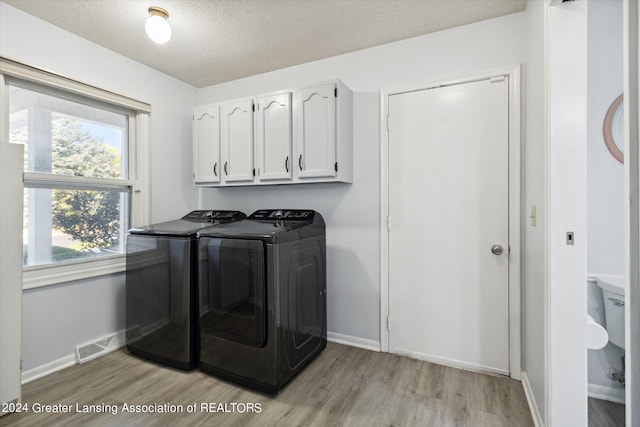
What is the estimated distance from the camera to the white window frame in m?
1.95

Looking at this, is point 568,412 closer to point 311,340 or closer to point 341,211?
point 311,340

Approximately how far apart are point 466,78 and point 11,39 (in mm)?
3035

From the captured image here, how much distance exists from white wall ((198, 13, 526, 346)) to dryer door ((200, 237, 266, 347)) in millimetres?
873

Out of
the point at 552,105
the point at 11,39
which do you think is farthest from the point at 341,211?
the point at 11,39

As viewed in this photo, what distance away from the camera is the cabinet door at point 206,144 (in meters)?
2.76

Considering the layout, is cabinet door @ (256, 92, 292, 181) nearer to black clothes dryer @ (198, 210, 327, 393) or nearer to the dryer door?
black clothes dryer @ (198, 210, 327, 393)

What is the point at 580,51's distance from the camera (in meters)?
1.35

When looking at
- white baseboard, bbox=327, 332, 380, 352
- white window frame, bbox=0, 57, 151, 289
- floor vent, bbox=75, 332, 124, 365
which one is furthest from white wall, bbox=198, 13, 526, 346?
floor vent, bbox=75, 332, 124, 365

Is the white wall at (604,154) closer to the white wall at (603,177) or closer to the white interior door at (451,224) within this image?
the white wall at (603,177)

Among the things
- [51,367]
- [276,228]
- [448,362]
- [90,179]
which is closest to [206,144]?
[90,179]

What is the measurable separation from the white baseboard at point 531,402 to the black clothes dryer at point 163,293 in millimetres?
2132

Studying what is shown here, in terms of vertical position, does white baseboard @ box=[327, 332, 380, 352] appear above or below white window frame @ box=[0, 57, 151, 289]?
below

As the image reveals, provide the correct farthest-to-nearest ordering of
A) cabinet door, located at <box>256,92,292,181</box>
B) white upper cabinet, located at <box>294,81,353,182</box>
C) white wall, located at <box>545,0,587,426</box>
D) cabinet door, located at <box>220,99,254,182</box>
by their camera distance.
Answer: cabinet door, located at <box>220,99,254,182</box> → cabinet door, located at <box>256,92,292,181</box> → white upper cabinet, located at <box>294,81,353,182</box> → white wall, located at <box>545,0,587,426</box>

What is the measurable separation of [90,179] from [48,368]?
1395mm
